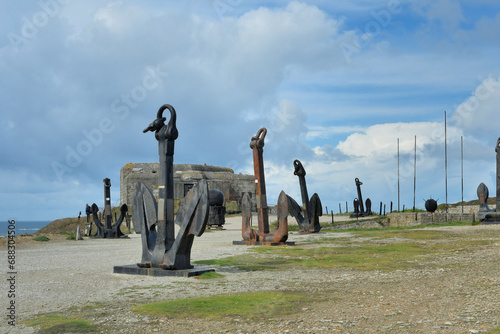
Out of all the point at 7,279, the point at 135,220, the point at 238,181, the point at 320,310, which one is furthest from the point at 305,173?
the point at 238,181

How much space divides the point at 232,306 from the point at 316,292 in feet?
3.97

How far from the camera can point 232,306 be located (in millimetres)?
5055

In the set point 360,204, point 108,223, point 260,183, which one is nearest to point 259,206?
point 260,183

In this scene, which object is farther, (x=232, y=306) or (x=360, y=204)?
(x=360, y=204)

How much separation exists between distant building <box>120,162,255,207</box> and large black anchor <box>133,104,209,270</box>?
29348 mm

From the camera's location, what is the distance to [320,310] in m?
4.80

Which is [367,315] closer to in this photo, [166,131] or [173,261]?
[173,261]

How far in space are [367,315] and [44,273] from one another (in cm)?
555

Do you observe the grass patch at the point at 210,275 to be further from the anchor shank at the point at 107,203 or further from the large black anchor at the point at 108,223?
the anchor shank at the point at 107,203

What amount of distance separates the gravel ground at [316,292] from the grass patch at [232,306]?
0.18 metres

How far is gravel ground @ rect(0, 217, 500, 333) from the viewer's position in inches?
167

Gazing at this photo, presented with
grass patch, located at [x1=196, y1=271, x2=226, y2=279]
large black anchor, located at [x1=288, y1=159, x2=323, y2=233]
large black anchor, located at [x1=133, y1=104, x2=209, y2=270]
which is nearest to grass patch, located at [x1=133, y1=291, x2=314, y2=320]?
grass patch, located at [x1=196, y1=271, x2=226, y2=279]

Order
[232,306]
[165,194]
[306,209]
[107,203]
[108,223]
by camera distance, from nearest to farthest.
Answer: [232,306]
[165,194]
[306,209]
[108,223]
[107,203]

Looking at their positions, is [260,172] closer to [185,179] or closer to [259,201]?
[259,201]
